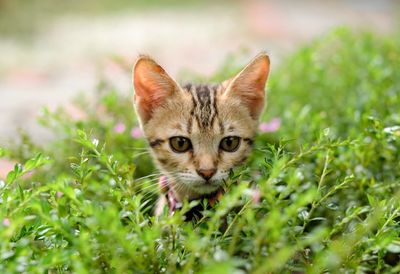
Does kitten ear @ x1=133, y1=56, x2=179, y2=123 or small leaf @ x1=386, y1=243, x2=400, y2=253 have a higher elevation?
kitten ear @ x1=133, y1=56, x2=179, y2=123

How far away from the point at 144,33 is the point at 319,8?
3573 millimetres

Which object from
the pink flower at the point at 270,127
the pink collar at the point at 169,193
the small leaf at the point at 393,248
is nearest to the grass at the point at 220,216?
the small leaf at the point at 393,248

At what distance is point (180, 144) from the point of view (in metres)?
2.27

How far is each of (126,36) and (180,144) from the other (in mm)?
5081

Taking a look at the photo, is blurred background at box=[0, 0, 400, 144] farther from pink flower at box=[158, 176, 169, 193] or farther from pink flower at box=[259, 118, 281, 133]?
pink flower at box=[158, 176, 169, 193]

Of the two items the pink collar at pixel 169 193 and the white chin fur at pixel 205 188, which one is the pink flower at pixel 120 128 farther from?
the white chin fur at pixel 205 188

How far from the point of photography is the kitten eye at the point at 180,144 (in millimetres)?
2260

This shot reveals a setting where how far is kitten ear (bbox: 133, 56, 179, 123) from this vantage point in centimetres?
226

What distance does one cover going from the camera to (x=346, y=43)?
386cm

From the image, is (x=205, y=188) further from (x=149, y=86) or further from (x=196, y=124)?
(x=149, y=86)

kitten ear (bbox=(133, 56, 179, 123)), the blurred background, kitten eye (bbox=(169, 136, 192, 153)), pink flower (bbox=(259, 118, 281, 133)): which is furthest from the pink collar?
the blurred background

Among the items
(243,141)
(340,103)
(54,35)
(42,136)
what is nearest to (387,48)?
(340,103)

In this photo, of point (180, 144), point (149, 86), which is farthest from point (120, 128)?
point (180, 144)

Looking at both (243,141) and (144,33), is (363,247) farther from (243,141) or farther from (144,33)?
(144,33)
